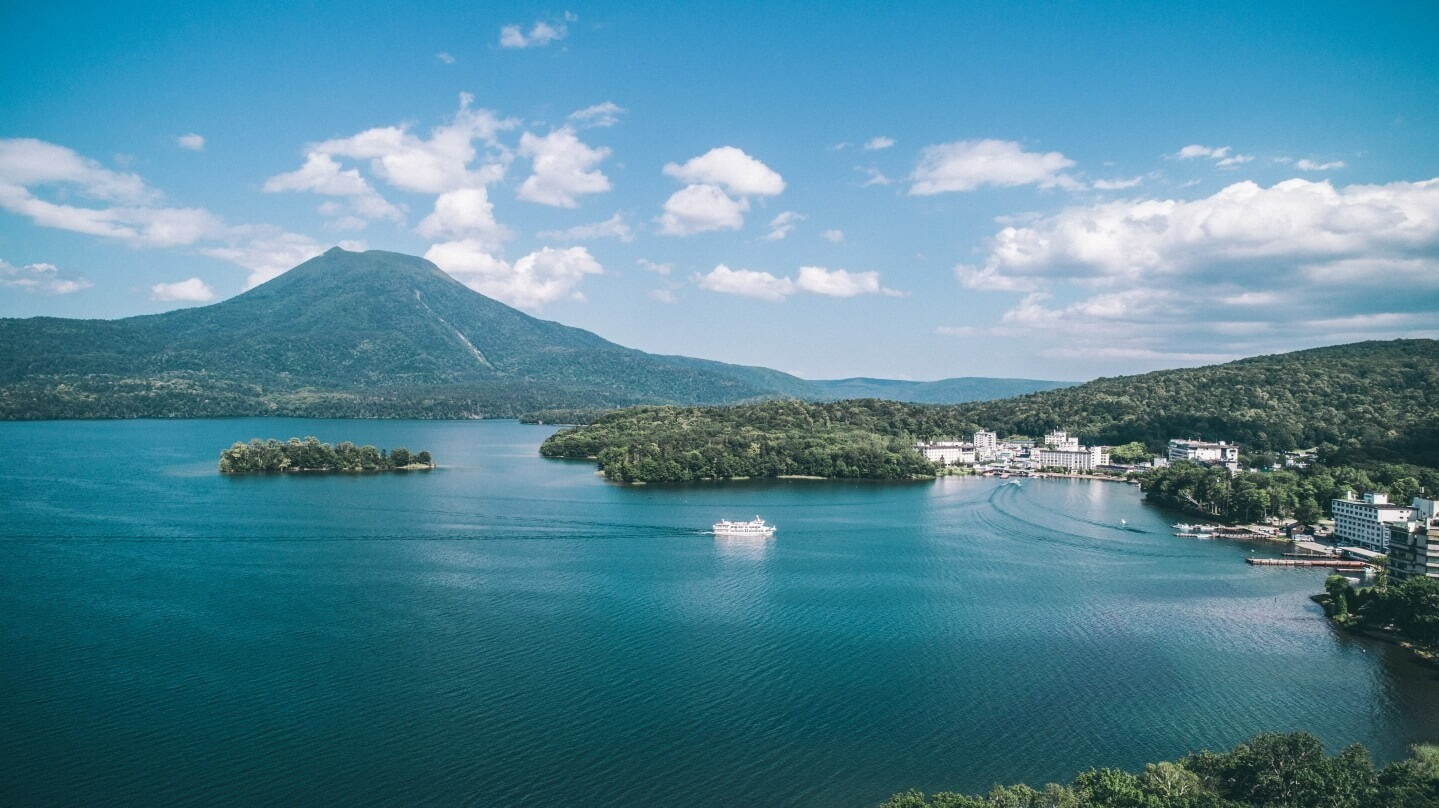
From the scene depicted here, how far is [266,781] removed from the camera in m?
11.9

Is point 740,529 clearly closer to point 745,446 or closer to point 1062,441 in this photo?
point 745,446

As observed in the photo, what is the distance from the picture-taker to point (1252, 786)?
10719 mm

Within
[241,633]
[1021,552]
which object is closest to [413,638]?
[241,633]

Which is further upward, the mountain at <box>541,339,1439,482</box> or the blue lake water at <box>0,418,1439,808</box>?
the mountain at <box>541,339,1439,482</box>

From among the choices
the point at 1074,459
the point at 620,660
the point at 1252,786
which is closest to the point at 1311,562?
the point at 1252,786

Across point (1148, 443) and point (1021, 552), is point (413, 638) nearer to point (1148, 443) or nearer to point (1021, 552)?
point (1021, 552)

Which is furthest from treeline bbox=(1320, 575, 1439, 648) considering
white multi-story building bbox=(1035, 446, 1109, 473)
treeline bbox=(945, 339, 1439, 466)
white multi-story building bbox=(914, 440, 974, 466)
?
white multi-story building bbox=(1035, 446, 1109, 473)

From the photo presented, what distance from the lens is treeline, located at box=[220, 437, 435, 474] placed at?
151 ft

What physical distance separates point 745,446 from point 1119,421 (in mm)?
32427

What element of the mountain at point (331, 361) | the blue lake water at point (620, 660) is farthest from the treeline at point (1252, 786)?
the mountain at point (331, 361)

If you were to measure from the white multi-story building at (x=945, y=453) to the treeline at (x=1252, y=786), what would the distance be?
47.0m

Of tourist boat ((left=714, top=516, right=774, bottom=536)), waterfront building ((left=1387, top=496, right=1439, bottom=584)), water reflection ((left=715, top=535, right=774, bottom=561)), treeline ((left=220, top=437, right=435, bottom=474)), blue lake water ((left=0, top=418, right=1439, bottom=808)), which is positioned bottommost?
blue lake water ((left=0, top=418, right=1439, bottom=808))

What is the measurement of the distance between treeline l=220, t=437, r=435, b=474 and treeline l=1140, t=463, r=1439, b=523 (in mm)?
40694

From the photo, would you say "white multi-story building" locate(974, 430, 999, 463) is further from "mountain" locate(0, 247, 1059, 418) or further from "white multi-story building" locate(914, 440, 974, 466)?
"mountain" locate(0, 247, 1059, 418)
